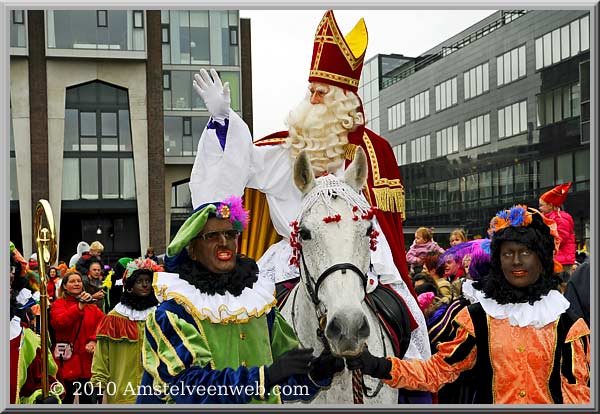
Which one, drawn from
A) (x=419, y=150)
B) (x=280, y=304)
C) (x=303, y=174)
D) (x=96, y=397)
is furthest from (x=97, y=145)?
(x=303, y=174)

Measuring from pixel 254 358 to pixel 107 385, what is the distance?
5.38ft

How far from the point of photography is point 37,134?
16.3m

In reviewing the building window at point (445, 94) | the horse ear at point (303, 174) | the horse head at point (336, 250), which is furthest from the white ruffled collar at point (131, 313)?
the building window at point (445, 94)

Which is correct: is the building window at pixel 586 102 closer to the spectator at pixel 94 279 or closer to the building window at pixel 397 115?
the building window at pixel 397 115

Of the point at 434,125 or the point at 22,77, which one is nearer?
the point at 434,125

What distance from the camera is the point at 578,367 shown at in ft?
11.3

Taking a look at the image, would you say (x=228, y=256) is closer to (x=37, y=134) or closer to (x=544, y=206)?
(x=544, y=206)

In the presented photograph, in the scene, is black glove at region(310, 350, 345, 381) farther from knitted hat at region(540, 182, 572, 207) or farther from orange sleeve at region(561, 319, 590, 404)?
knitted hat at region(540, 182, 572, 207)

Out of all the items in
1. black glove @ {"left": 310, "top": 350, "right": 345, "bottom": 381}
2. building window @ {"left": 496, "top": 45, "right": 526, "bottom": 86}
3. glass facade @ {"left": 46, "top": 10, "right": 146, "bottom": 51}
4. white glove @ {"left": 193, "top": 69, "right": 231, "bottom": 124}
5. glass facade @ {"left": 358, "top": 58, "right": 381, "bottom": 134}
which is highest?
glass facade @ {"left": 46, "top": 10, "right": 146, "bottom": 51}

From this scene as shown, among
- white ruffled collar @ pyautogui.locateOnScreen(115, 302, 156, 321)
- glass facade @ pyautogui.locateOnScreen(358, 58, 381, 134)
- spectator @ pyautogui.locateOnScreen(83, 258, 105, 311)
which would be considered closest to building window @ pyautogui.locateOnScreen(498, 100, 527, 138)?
glass facade @ pyautogui.locateOnScreen(358, 58, 381, 134)

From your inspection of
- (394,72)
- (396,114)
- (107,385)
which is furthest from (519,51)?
(107,385)

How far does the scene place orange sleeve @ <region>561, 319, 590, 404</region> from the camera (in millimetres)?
3410

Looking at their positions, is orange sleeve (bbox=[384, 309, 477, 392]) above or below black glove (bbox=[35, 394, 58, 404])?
above

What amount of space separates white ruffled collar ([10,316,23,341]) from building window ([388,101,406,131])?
4078 mm
